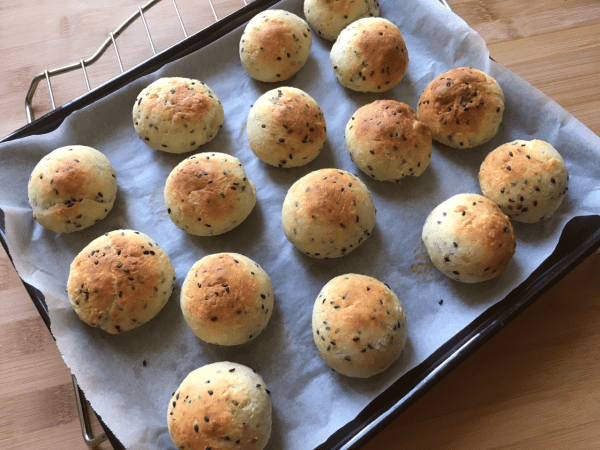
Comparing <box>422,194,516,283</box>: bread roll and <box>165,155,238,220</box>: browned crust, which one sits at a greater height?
<box>165,155,238,220</box>: browned crust

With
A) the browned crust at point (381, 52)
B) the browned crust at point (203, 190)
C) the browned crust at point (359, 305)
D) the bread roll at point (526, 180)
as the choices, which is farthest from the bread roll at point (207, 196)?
the bread roll at point (526, 180)

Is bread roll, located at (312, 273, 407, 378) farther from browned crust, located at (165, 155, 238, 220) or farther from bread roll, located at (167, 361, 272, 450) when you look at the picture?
browned crust, located at (165, 155, 238, 220)

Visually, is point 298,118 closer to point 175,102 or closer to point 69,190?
point 175,102

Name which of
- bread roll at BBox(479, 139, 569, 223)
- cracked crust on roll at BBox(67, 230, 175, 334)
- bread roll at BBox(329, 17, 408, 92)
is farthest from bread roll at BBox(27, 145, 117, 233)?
bread roll at BBox(479, 139, 569, 223)

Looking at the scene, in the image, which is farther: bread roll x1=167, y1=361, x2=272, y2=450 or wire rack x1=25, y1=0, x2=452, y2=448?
wire rack x1=25, y1=0, x2=452, y2=448

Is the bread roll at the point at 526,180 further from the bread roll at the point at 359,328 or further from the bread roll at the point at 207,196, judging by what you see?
the bread roll at the point at 207,196

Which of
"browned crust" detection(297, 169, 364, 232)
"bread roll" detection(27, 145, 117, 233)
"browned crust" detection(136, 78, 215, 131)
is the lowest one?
"browned crust" detection(297, 169, 364, 232)
